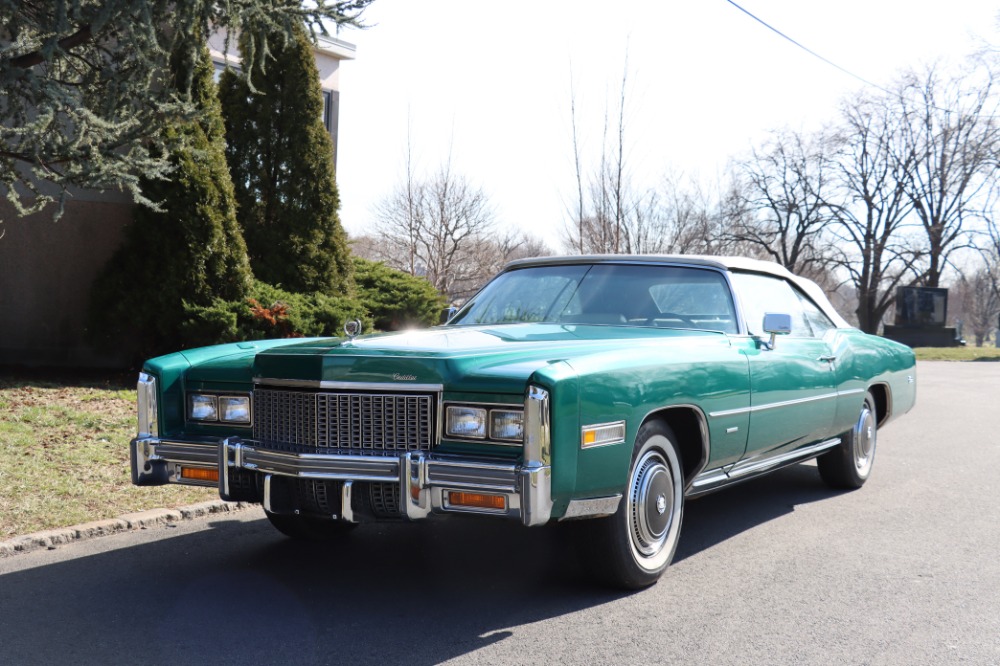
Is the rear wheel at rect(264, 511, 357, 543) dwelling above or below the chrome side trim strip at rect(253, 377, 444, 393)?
below

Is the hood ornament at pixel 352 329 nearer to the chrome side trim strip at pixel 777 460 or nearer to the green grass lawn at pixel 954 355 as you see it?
the chrome side trim strip at pixel 777 460

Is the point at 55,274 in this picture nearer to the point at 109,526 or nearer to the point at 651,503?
the point at 109,526

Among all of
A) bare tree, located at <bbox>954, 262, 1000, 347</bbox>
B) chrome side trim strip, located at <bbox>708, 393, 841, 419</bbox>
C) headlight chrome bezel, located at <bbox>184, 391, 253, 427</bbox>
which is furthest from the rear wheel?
bare tree, located at <bbox>954, 262, 1000, 347</bbox>

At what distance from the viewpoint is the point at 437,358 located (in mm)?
3992

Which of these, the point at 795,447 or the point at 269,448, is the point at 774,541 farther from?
the point at 269,448

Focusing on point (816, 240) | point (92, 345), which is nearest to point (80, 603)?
point (92, 345)

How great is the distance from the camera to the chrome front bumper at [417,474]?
3662 mm

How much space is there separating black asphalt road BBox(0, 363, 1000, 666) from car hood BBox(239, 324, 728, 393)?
1018 mm

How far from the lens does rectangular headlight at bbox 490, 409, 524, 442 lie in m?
3.79

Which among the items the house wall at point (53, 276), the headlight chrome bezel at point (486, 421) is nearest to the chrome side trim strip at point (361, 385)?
the headlight chrome bezel at point (486, 421)

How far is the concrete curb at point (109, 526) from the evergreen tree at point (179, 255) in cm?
494

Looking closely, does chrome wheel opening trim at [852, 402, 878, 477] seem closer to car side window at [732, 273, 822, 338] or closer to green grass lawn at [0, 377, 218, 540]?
car side window at [732, 273, 822, 338]

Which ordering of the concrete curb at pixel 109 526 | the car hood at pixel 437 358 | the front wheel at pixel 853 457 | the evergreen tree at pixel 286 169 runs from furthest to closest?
the evergreen tree at pixel 286 169
the front wheel at pixel 853 457
the concrete curb at pixel 109 526
the car hood at pixel 437 358

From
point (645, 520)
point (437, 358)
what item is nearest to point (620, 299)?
point (645, 520)
